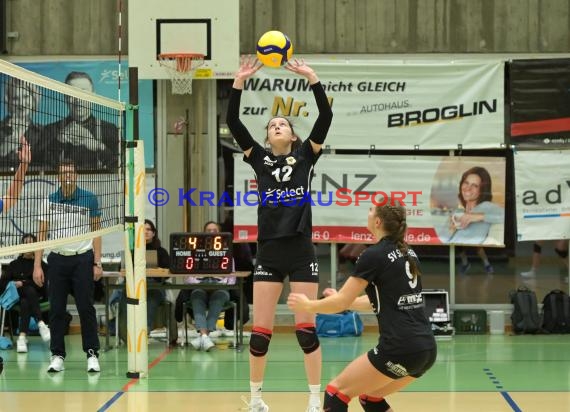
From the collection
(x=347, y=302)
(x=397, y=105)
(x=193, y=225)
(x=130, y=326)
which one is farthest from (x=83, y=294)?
(x=397, y=105)

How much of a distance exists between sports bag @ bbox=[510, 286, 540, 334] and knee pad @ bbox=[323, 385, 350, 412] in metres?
8.02

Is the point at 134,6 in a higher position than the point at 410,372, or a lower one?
higher

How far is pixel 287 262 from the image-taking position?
279 inches

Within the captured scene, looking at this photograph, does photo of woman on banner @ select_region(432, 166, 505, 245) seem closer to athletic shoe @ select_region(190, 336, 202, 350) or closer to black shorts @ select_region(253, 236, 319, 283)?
athletic shoe @ select_region(190, 336, 202, 350)

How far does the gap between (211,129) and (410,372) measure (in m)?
8.59

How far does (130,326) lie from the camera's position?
932cm

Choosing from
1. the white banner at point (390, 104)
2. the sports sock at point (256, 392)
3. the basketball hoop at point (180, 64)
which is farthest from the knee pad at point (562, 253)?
the sports sock at point (256, 392)

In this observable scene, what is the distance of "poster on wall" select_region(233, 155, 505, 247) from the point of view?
13.5m

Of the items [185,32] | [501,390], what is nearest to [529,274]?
[501,390]

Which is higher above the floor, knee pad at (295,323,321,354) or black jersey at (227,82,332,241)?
black jersey at (227,82,332,241)

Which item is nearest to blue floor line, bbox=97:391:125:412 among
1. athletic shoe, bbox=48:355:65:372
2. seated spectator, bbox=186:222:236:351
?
athletic shoe, bbox=48:355:65:372

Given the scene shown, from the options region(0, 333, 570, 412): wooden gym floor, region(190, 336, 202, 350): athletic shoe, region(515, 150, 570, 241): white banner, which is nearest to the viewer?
region(0, 333, 570, 412): wooden gym floor

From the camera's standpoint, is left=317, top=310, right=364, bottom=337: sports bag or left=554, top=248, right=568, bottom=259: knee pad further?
left=554, top=248, right=568, bottom=259: knee pad

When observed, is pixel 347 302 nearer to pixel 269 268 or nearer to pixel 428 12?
pixel 269 268
